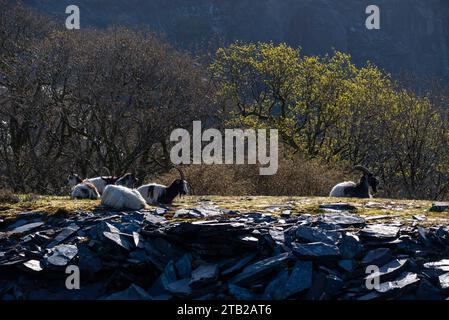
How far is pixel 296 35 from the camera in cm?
13438

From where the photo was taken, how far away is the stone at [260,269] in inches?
502

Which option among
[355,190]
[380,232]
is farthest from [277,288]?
[355,190]

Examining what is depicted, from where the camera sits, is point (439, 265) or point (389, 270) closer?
point (389, 270)

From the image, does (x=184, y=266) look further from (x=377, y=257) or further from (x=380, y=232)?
(x=380, y=232)

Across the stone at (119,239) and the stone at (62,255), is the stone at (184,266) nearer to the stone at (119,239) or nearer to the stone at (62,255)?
the stone at (119,239)

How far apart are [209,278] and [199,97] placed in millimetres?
25813

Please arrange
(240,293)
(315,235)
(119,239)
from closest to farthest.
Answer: (240,293), (315,235), (119,239)

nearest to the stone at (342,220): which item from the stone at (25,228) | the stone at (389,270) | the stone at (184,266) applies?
the stone at (389,270)

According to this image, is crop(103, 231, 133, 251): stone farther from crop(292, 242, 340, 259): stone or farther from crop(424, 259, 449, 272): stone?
crop(424, 259, 449, 272): stone

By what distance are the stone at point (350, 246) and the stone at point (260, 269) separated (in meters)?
1.14

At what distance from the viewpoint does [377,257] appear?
13.0 meters

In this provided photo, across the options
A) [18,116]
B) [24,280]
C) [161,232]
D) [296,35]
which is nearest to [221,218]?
[161,232]

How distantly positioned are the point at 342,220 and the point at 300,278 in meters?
2.56

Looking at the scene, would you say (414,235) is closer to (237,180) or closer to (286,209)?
(286,209)
